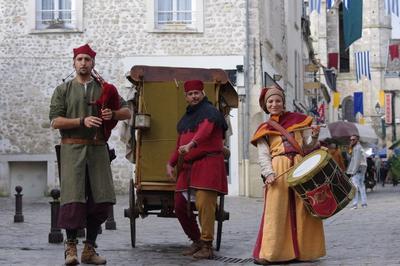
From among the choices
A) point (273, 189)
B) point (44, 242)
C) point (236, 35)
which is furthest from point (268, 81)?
point (273, 189)

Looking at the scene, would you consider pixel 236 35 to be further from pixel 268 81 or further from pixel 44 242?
pixel 44 242

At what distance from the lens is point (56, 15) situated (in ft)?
84.1

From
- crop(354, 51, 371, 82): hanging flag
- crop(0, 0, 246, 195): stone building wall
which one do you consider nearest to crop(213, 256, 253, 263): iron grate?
crop(0, 0, 246, 195): stone building wall

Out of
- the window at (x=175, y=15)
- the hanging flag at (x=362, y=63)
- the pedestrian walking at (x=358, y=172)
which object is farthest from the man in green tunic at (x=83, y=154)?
the hanging flag at (x=362, y=63)

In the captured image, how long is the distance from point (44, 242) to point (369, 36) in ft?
247

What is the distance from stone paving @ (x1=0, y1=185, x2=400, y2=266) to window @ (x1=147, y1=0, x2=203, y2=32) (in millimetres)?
8230

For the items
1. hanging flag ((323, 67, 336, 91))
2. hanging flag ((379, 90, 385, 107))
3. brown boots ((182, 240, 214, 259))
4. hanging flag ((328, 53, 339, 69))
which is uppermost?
hanging flag ((328, 53, 339, 69))

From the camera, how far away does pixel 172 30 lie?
25.5 meters

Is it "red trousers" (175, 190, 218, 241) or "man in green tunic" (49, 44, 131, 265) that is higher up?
"man in green tunic" (49, 44, 131, 265)

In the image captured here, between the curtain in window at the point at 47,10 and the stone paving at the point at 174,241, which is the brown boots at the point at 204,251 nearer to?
the stone paving at the point at 174,241

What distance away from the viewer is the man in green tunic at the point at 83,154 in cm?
848

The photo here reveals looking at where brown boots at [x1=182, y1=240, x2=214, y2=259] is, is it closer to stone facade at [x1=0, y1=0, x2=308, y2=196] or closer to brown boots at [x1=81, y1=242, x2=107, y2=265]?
brown boots at [x1=81, y1=242, x2=107, y2=265]

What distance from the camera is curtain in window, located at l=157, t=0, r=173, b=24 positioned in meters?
25.7

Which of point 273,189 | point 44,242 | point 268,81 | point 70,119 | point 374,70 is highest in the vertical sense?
point 374,70
